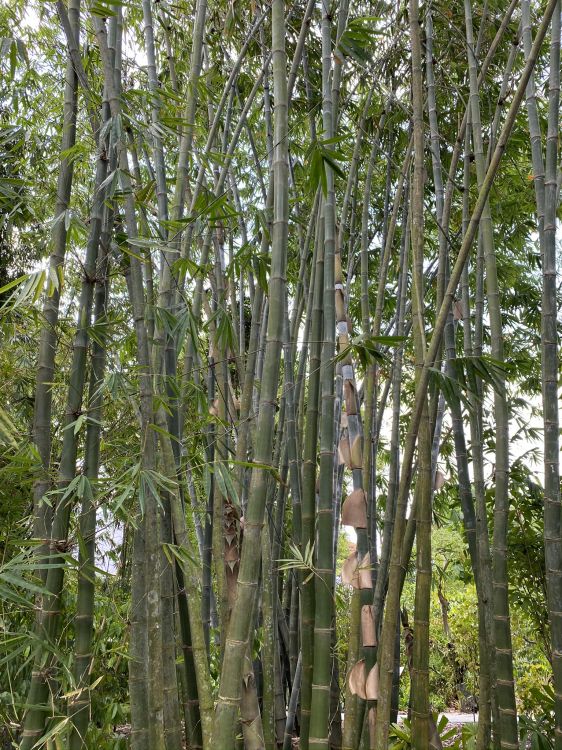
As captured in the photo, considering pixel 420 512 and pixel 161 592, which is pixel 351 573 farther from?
pixel 161 592

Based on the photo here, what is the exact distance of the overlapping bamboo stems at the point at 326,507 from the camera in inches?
70.9

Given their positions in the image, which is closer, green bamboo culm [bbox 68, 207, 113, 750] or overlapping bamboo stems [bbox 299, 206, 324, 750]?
green bamboo culm [bbox 68, 207, 113, 750]

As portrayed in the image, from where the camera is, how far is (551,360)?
8.18 ft

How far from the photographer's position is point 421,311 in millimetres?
1879

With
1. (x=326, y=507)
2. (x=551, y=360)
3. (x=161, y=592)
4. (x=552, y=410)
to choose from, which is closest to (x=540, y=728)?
(x=552, y=410)

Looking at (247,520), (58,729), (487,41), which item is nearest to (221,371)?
(247,520)

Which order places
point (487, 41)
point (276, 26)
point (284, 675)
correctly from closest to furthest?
1. point (276, 26)
2. point (284, 675)
3. point (487, 41)

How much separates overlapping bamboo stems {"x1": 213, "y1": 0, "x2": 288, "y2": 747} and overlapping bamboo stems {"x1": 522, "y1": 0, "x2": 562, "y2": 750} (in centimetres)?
133

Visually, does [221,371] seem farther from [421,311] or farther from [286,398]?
[421,311]

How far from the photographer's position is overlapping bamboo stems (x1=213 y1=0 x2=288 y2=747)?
143cm

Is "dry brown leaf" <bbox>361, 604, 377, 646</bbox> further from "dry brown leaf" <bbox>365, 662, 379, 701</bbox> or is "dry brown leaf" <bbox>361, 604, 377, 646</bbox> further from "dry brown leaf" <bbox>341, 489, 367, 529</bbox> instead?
"dry brown leaf" <bbox>341, 489, 367, 529</bbox>

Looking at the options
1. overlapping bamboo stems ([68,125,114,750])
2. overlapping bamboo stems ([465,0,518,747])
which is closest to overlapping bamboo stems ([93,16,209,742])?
overlapping bamboo stems ([68,125,114,750])

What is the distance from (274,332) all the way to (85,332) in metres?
0.57

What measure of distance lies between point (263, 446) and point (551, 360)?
1.41 m
